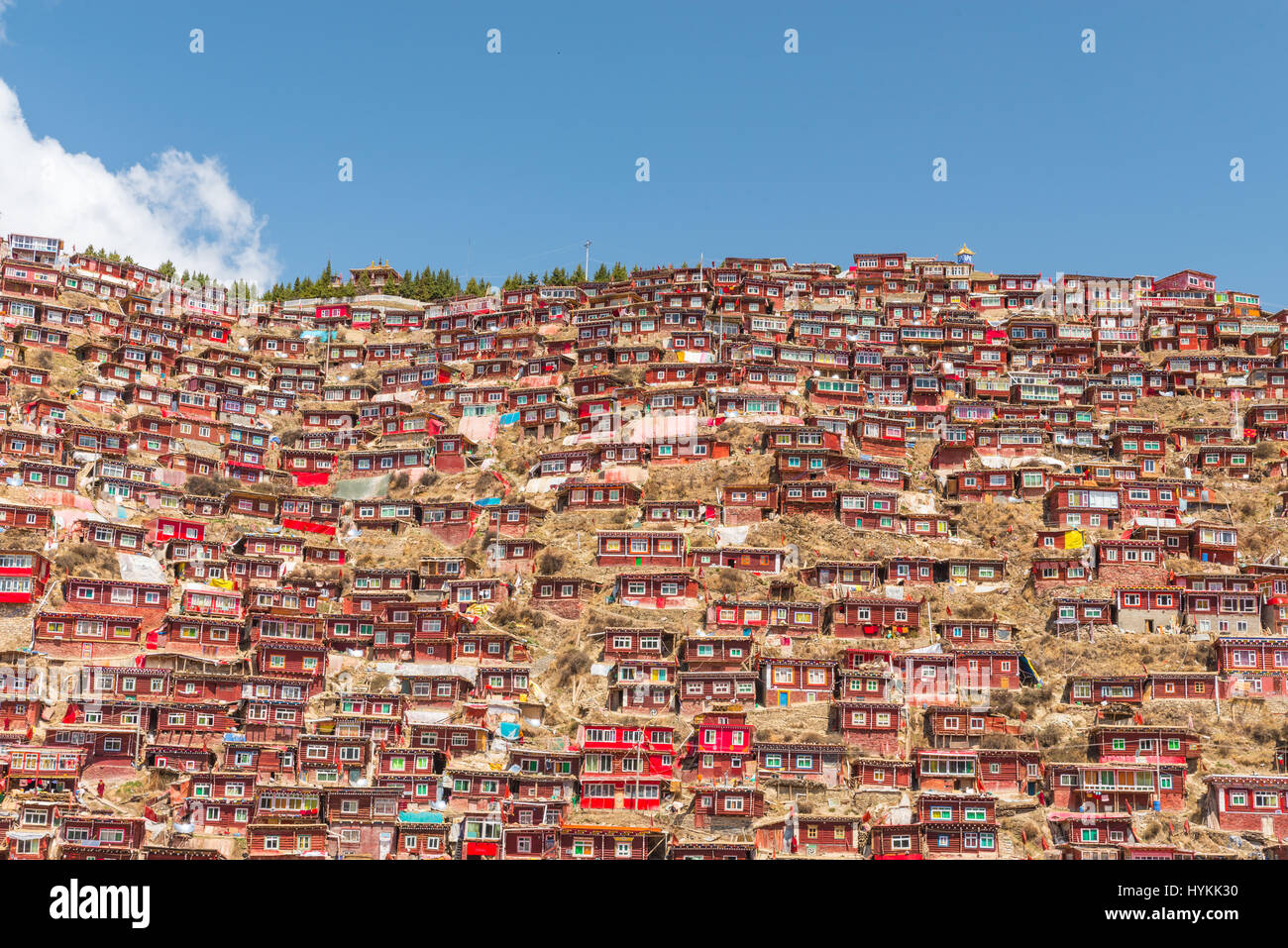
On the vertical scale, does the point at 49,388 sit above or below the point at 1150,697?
above

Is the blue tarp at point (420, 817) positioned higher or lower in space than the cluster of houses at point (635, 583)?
lower

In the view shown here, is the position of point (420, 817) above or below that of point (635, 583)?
below

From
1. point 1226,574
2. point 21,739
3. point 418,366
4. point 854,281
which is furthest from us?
point 854,281

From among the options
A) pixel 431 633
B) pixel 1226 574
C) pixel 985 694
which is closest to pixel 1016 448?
pixel 1226 574

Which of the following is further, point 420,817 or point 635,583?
point 635,583

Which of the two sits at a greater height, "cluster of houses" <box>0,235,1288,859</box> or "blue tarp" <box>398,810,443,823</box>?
"cluster of houses" <box>0,235,1288,859</box>
